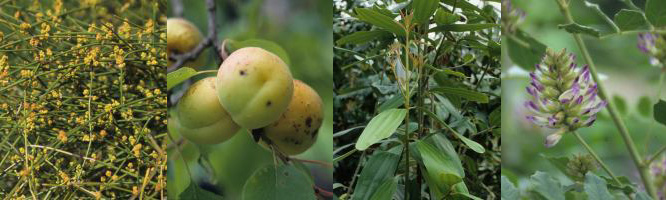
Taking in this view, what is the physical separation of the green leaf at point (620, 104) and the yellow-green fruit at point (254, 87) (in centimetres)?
64

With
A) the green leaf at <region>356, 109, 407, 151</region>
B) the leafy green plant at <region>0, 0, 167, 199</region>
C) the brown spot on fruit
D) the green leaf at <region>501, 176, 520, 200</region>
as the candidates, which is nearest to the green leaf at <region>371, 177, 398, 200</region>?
the green leaf at <region>356, 109, 407, 151</region>

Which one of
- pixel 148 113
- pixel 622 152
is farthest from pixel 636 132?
pixel 148 113

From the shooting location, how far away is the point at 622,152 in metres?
1.04

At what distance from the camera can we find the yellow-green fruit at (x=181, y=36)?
146 centimetres

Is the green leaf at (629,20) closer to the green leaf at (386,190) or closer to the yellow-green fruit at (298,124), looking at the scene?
the green leaf at (386,190)

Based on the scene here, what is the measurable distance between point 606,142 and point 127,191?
3.76ft

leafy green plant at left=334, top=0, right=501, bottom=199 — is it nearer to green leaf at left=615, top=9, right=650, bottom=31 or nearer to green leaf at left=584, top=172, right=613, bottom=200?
green leaf at left=615, top=9, right=650, bottom=31

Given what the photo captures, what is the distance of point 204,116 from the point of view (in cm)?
140

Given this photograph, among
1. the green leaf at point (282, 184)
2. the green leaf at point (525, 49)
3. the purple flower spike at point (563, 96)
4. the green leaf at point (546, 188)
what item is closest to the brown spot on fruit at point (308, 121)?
the green leaf at point (282, 184)

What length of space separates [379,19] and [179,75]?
47 cm

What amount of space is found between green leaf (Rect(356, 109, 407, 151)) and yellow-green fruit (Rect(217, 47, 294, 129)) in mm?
238

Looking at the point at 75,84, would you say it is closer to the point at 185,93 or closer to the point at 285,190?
the point at 185,93

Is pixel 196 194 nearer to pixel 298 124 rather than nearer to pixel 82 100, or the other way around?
pixel 298 124

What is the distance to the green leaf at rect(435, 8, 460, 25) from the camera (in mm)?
1319
